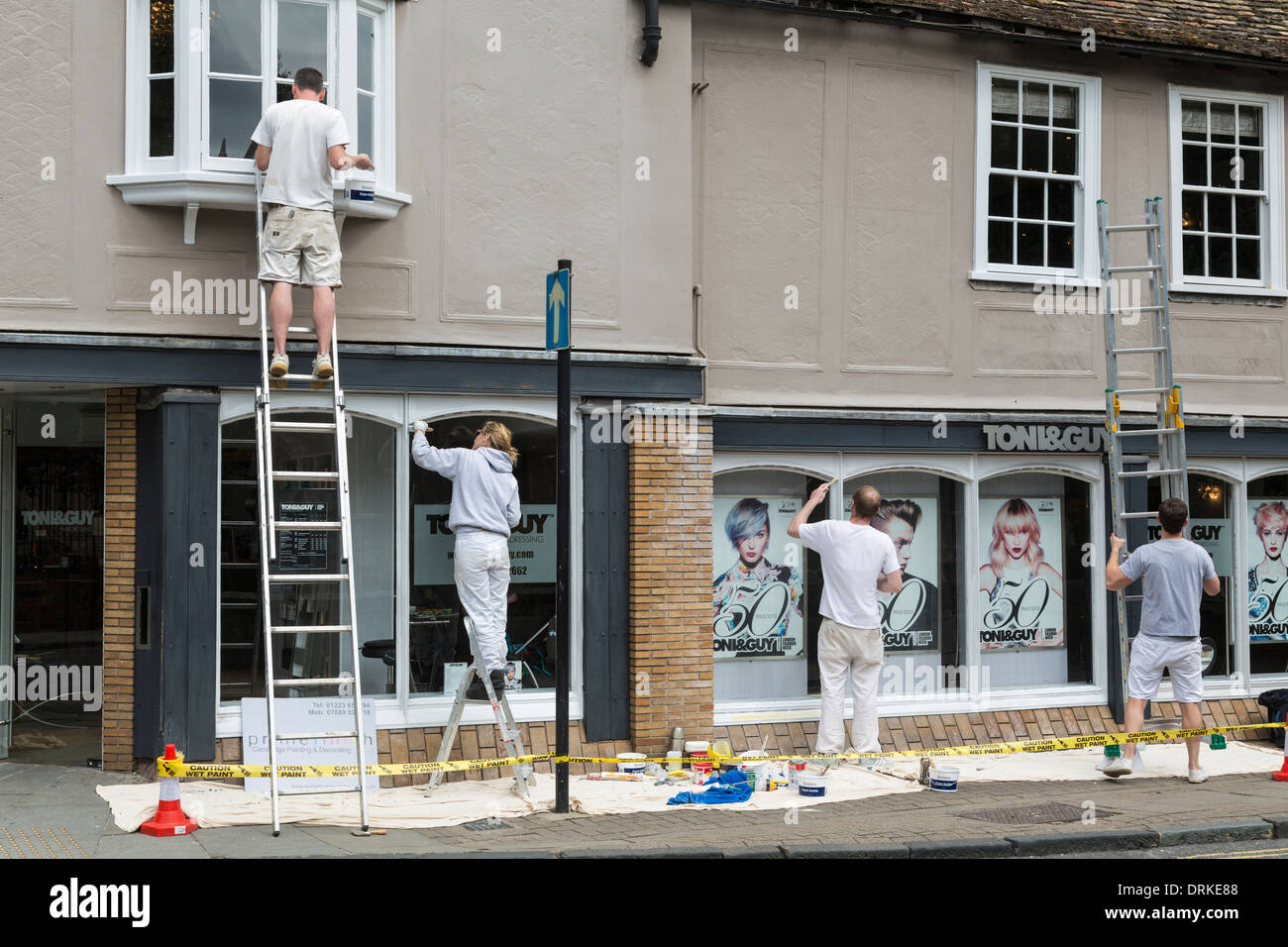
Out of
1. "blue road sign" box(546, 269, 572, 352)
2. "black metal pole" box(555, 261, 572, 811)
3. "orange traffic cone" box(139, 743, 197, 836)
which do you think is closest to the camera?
"orange traffic cone" box(139, 743, 197, 836)

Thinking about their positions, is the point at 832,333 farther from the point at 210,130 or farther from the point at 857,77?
the point at 210,130

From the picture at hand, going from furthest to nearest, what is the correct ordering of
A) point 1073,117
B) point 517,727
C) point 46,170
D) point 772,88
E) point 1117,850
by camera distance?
point 1073,117, point 772,88, point 517,727, point 46,170, point 1117,850

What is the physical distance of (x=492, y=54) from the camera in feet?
38.7

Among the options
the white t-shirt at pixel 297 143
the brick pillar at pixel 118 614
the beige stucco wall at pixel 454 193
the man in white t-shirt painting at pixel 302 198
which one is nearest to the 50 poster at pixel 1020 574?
the beige stucco wall at pixel 454 193

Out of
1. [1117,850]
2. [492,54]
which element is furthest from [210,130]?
[1117,850]

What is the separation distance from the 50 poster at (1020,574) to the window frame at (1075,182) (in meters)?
2.13

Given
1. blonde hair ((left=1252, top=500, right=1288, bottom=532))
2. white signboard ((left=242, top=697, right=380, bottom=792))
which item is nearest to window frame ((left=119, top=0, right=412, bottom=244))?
white signboard ((left=242, top=697, right=380, bottom=792))

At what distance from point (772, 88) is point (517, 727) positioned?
19.7 feet

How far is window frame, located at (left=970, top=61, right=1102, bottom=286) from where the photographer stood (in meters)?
13.8

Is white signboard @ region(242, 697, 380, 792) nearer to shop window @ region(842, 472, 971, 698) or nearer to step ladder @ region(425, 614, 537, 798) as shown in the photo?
step ladder @ region(425, 614, 537, 798)

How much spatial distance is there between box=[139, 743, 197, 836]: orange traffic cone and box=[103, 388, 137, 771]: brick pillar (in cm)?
193

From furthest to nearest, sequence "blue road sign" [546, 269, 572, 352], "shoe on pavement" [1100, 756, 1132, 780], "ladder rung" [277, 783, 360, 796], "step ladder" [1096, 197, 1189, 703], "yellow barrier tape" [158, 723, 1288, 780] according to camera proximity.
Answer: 1. "step ladder" [1096, 197, 1189, 703]
2. "shoe on pavement" [1100, 756, 1132, 780]
3. "ladder rung" [277, 783, 360, 796]
4. "blue road sign" [546, 269, 572, 352]
5. "yellow barrier tape" [158, 723, 1288, 780]

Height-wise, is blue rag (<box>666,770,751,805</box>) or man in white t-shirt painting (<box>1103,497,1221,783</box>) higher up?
man in white t-shirt painting (<box>1103,497,1221,783</box>)

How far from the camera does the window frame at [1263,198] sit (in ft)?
47.2
